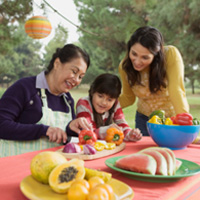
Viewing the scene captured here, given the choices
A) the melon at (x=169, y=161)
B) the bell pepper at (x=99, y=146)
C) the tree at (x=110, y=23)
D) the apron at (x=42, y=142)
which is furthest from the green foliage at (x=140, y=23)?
the melon at (x=169, y=161)

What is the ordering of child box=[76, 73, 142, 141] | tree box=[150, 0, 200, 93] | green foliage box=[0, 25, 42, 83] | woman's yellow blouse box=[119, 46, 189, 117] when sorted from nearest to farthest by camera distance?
1. woman's yellow blouse box=[119, 46, 189, 117]
2. child box=[76, 73, 142, 141]
3. tree box=[150, 0, 200, 93]
4. green foliage box=[0, 25, 42, 83]

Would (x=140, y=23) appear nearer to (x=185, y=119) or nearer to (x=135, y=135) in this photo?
(x=135, y=135)

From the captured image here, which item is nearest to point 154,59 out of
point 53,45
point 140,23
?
point 140,23

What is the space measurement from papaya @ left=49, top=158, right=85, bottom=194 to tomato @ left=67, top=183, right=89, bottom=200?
5 cm

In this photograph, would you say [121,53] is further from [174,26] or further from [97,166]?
[97,166]

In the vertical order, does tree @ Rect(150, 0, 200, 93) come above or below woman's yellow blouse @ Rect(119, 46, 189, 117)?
above

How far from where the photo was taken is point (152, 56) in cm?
183

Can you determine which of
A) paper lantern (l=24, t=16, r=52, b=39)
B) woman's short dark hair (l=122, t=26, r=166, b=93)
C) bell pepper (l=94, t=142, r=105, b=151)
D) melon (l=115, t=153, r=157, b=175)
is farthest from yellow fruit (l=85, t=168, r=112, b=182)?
paper lantern (l=24, t=16, r=52, b=39)

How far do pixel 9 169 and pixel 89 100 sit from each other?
3.45 feet

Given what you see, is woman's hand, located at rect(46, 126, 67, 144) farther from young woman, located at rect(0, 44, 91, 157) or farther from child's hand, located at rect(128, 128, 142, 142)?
child's hand, located at rect(128, 128, 142, 142)

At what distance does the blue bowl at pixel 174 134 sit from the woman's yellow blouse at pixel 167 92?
0.37 metres

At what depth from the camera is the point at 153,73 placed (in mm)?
1900

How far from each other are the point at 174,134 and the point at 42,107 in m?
0.76

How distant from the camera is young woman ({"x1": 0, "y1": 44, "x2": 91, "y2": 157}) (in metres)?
1.40
